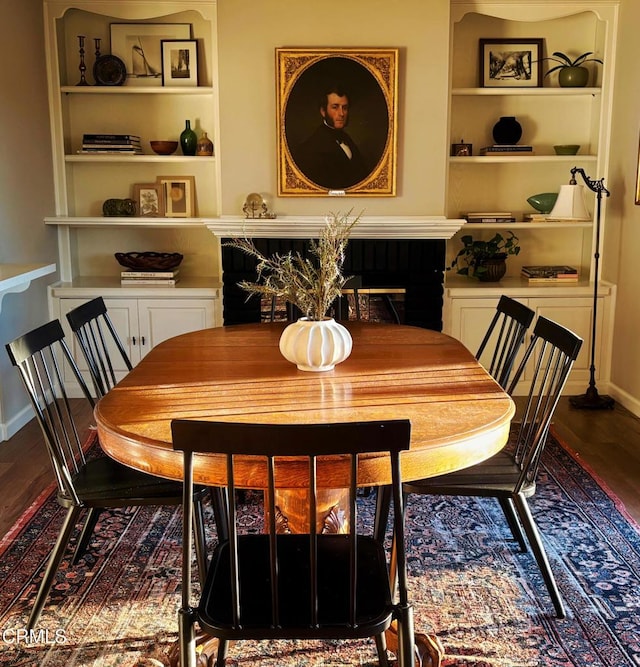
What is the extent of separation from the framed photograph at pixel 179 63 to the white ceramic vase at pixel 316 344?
10.0ft

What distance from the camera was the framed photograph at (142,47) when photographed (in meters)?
5.04

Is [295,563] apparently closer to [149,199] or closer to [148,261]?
Answer: [148,261]

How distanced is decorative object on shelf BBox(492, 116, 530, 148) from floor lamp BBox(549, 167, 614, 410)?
1.76ft

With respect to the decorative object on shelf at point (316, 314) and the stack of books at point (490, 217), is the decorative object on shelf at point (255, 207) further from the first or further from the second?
the decorative object on shelf at point (316, 314)

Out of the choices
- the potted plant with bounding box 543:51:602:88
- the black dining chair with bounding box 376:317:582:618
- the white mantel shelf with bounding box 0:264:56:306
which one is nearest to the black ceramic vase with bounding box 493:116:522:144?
the potted plant with bounding box 543:51:602:88

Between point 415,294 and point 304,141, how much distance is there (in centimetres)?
116

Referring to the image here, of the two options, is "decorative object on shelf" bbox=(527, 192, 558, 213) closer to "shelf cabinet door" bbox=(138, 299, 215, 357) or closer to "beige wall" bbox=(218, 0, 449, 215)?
"beige wall" bbox=(218, 0, 449, 215)

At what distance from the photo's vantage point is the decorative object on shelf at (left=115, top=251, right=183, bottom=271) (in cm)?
494

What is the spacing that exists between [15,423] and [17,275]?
969mm

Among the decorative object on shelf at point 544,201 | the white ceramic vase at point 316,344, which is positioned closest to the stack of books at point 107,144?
the decorative object on shelf at point 544,201

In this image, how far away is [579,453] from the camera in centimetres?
391

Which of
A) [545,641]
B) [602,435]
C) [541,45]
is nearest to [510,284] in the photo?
[602,435]

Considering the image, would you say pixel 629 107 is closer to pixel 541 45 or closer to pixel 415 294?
pixel 541 45

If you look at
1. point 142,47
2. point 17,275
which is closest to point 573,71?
point 142,47
